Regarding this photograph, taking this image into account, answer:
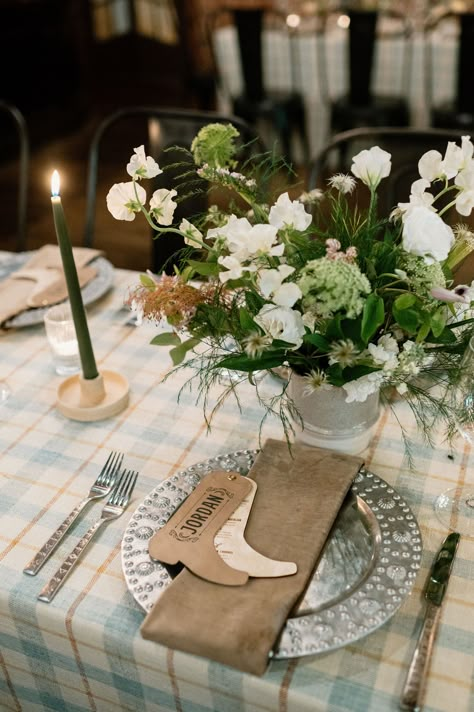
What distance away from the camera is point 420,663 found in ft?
2.51

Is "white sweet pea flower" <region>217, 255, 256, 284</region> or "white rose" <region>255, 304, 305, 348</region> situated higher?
"white sweet pea flower" <region>217, 255, 256, 284</region>

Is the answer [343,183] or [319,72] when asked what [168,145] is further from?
[319,72]

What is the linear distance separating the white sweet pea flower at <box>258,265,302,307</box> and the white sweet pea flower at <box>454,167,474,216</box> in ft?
0.79

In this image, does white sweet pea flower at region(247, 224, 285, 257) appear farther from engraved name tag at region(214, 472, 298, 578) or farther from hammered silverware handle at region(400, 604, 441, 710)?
hammered silverware handle at region(400, 604, 441, 710)

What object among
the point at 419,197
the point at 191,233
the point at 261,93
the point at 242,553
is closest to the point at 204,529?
the point at 242,553

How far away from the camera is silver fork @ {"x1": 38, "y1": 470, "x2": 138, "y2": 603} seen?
0.89 m

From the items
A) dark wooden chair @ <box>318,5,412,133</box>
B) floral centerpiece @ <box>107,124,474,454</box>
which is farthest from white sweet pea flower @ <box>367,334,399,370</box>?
dark wooden chair @ <box>318,5,412,133</box>

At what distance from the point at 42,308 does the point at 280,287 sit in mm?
829

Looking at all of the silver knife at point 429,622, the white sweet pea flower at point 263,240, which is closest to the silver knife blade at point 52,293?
the white sweet pea flower at point 263,240

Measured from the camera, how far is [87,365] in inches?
47.6

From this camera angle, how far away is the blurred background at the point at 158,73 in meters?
3.84

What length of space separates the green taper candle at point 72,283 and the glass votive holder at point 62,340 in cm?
13

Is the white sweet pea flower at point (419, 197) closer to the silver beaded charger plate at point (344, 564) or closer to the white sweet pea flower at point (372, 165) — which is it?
the white sweet pea flower at point (372, 165)

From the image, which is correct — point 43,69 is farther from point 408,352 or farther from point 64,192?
point 408,352
